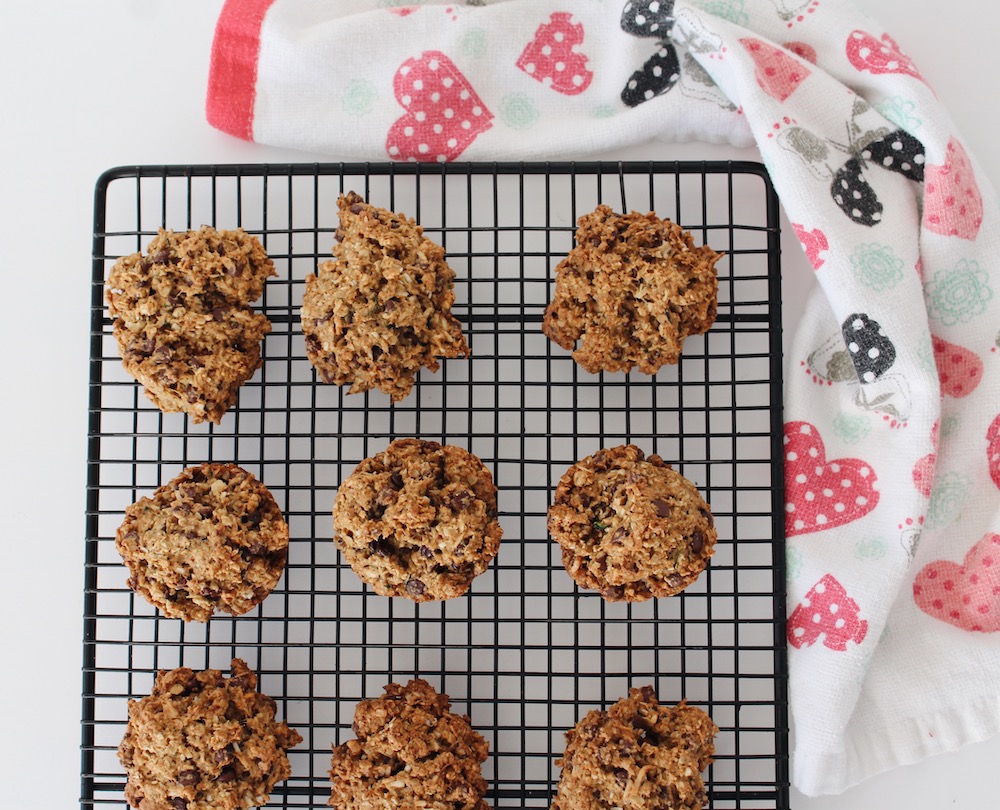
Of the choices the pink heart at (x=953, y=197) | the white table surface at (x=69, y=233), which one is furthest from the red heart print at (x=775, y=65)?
the pink heart at (x=953, y=197)

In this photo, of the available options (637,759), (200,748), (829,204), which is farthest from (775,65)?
(200,748)

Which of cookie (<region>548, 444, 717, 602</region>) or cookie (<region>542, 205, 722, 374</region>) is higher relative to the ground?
cookie (<region>542, 205, 722, 374</region>)

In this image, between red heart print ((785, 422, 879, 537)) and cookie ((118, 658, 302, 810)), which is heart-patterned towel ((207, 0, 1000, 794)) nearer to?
red heart print ((785, 422, 879, 537))

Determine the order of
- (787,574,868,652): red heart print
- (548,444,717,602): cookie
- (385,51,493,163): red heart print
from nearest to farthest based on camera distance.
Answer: (548,444,717,602): cookie
(787,574,868,652): red heart print
(385,51,493,163): red heart print

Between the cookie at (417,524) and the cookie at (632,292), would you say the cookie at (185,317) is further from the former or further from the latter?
the cookie at (632,292)

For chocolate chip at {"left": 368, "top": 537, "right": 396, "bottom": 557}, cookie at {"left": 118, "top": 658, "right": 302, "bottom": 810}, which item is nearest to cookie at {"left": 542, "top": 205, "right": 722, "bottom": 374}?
chocolate chip at {"left": 368, "top": 537, "right": 396, "bottom": 557}
